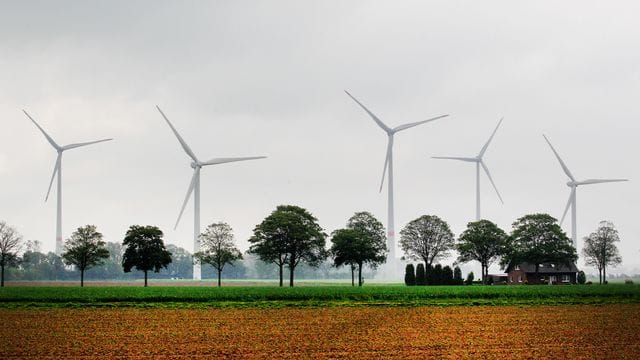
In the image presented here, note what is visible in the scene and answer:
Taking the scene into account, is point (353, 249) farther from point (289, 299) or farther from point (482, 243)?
point (289, 299)

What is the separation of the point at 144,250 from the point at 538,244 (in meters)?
70.2

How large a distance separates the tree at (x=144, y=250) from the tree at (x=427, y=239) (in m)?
47.3

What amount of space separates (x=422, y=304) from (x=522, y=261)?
72539mm

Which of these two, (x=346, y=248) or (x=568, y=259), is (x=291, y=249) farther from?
(x=568, y=259)

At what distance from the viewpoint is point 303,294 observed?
214ft

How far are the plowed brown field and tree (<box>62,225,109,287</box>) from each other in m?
62.6

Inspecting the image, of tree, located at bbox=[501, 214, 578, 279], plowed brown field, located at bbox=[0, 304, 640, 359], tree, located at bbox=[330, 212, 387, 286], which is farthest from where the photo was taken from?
tree, located at bbox=[501, 214, 578, 279]

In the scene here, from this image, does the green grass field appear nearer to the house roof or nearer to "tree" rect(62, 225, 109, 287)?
"tree" rect(62, 225, 109, 287)

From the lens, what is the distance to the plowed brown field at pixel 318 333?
29.8 m

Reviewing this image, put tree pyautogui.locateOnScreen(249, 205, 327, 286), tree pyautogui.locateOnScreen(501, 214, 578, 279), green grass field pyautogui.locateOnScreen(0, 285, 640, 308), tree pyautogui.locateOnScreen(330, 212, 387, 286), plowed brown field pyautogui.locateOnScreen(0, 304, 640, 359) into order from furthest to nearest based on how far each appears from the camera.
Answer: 1. tree pyautogui.locateOnScreen(501, 214, 578, 279)
2. tree pyautogui.locateOnScreen(330, 212, 387, 286)
3. tree pyautogui.locateOnScreen(249, 205, 327, 286)
4. green grass field pyautogui.locateOnScreen(0, 285, 640, 308)
5. plowed brown field pyautogui.locateOnScreen(0, 304, 640, 359)

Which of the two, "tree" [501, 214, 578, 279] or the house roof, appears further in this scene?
the house roof

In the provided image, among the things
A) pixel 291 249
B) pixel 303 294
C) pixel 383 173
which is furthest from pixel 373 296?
pixel 383 173

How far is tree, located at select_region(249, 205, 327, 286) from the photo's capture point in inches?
4200

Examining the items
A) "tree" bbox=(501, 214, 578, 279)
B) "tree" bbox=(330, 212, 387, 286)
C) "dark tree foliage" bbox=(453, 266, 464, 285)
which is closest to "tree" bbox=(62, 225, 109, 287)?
"tree" bbox=(330, 212, 387, 286)
